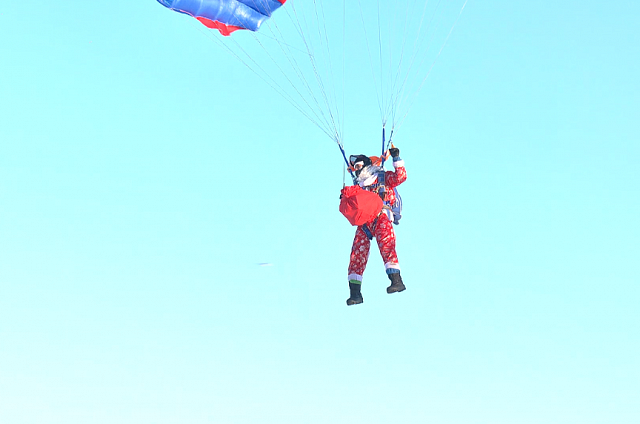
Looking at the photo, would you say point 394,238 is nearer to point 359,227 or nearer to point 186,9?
point 359,227

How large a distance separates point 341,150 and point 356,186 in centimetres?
76

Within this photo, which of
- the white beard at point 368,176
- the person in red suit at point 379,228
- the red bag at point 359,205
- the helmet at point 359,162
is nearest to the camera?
the red bag at point 359,205

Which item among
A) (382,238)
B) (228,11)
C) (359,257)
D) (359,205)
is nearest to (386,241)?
(382,238)

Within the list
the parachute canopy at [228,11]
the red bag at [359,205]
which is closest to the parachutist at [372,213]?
the red bag at [359,205]

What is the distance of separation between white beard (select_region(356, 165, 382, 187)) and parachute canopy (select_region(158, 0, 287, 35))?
3881 millimetres

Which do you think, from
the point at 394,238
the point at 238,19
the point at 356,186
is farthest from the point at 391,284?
the point at 238,19

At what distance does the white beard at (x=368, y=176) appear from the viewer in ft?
42.4

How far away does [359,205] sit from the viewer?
12.4m

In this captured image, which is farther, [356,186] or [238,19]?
[238,19]

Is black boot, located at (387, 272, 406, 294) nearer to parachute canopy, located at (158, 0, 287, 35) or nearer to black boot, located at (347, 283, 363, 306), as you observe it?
black boot, located at (347, 283, 363, 306)

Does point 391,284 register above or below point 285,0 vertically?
below

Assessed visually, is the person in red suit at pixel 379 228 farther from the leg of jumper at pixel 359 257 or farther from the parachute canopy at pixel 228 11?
the parachute canopy at pixel 228 11

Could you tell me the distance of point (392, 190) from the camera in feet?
43.1

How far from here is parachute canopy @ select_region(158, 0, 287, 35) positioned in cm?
1451
